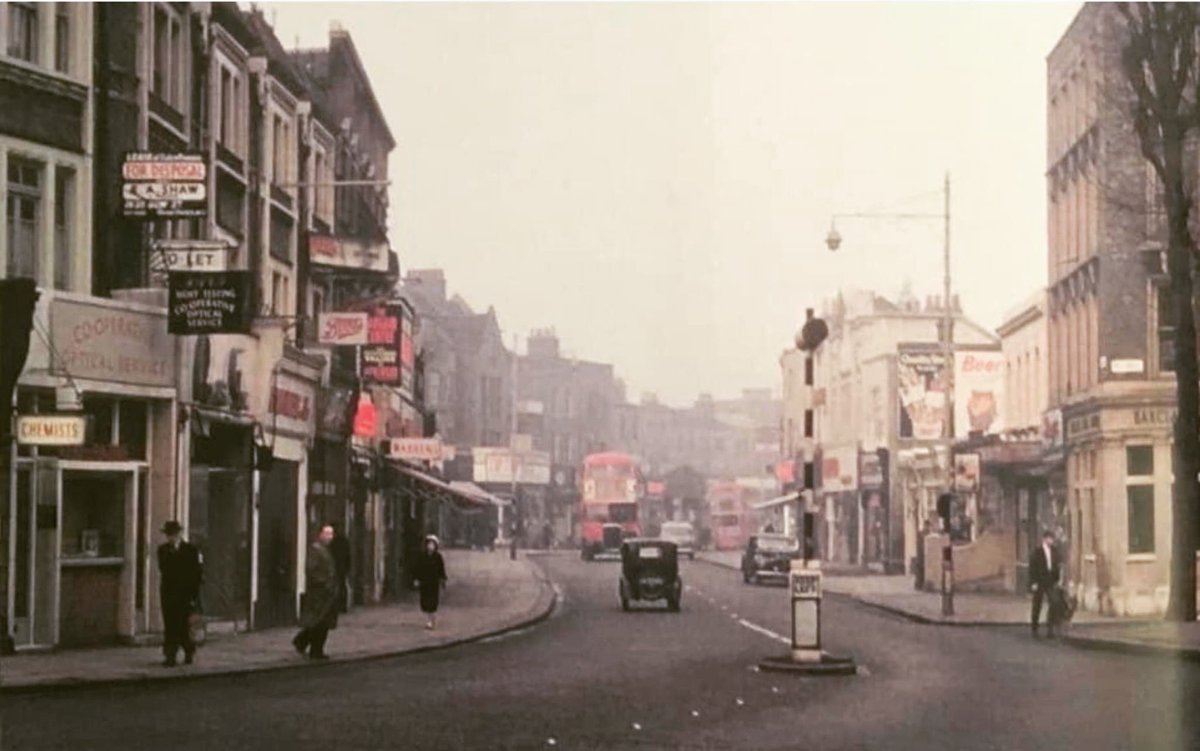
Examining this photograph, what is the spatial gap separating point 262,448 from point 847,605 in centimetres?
2259

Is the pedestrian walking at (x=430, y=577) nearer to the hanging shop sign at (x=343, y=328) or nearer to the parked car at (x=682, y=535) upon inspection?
the hanging shop sign at (x=343, y=328)

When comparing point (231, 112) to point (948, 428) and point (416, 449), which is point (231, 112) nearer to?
point (416, 449)

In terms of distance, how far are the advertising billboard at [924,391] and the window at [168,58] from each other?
5100 cm

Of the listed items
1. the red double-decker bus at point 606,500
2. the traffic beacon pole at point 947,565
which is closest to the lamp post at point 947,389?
the traffic beacon pole at point 947,565

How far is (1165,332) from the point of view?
49656 mm

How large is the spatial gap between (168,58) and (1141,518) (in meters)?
26.8

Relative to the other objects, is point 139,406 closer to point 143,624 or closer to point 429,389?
point 143,624

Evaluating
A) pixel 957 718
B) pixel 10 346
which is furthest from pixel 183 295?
pixel 957 718

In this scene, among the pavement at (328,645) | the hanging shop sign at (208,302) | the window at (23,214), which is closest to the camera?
the pavement at (328,645)

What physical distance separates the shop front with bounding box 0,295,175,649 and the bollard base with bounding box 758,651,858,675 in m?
10.2

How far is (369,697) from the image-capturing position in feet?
76.2

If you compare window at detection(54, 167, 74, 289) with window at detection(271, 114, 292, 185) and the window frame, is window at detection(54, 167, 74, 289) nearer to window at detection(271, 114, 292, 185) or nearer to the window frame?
window at detection(271, 114, 292, 185)

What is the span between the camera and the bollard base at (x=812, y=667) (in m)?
28.6

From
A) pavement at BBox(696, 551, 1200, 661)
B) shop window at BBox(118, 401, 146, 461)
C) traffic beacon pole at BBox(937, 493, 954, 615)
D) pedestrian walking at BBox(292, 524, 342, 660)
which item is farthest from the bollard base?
traffic beacon pole at BBox(937, 493, 954, 615)
